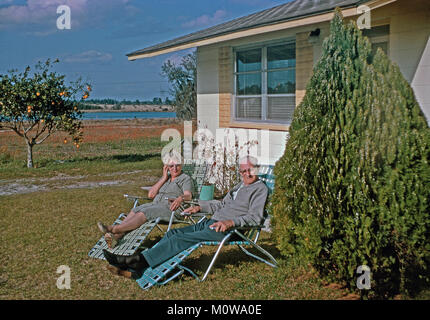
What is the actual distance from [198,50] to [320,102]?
711cm

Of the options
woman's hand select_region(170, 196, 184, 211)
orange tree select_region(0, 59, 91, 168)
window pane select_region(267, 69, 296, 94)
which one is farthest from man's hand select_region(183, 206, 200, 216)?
orange tree select_region(0, 59, 91, 168)

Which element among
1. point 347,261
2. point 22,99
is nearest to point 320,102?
point 347,261

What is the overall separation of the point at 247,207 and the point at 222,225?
49cm

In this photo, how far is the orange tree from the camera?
1306 centimetres

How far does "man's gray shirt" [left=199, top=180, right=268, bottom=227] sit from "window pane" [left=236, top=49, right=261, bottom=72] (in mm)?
4592

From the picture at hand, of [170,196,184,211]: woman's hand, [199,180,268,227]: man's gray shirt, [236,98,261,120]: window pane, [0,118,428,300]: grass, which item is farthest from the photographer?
[236,98,261,120]: window pane

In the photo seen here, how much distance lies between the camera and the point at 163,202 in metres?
5.52

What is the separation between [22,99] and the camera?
43.0 ft

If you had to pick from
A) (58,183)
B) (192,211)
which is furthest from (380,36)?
(58,183)

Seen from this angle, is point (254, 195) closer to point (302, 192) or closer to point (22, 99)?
point (302, 192)

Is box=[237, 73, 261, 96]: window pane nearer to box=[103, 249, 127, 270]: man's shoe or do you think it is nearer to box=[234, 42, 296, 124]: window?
box=[234, 42, 296, 124]: window

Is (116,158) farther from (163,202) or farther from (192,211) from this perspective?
(192,211)

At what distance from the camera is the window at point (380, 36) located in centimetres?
657

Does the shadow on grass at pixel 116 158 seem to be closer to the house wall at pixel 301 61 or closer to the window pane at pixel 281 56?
the house wall at pixel 301 61
